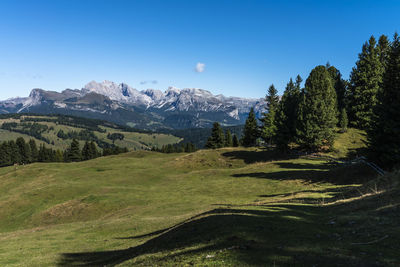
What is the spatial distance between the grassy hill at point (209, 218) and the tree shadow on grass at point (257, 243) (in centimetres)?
4

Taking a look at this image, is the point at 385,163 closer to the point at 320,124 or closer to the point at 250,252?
the point at 320,124

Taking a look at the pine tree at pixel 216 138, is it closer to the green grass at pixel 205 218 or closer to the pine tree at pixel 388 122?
the green grass at pixel 205 218

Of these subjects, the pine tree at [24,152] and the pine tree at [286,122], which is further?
the pine tree at [24,152]

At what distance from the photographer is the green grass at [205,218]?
437 inches

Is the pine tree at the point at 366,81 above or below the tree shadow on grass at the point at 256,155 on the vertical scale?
above

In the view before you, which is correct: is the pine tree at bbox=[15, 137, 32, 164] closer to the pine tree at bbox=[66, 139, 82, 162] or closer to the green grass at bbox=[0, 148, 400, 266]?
the pine tree at bbox=[66, 139, 82, 162]

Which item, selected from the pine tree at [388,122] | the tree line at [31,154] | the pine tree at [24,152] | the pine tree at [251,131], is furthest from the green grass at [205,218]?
the pine tree at [24,152]

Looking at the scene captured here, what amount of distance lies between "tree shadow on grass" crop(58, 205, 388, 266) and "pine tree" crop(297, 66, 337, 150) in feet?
158

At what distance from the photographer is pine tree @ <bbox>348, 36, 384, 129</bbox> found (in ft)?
229

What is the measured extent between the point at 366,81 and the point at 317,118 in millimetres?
20277

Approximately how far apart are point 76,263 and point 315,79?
223 ft

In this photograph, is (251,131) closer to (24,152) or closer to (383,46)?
(383,46)

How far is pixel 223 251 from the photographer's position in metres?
11.0

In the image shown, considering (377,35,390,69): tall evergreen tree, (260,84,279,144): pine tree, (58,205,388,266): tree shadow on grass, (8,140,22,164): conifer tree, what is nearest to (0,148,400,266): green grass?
(58,205,388,266): tree shadow on grass
